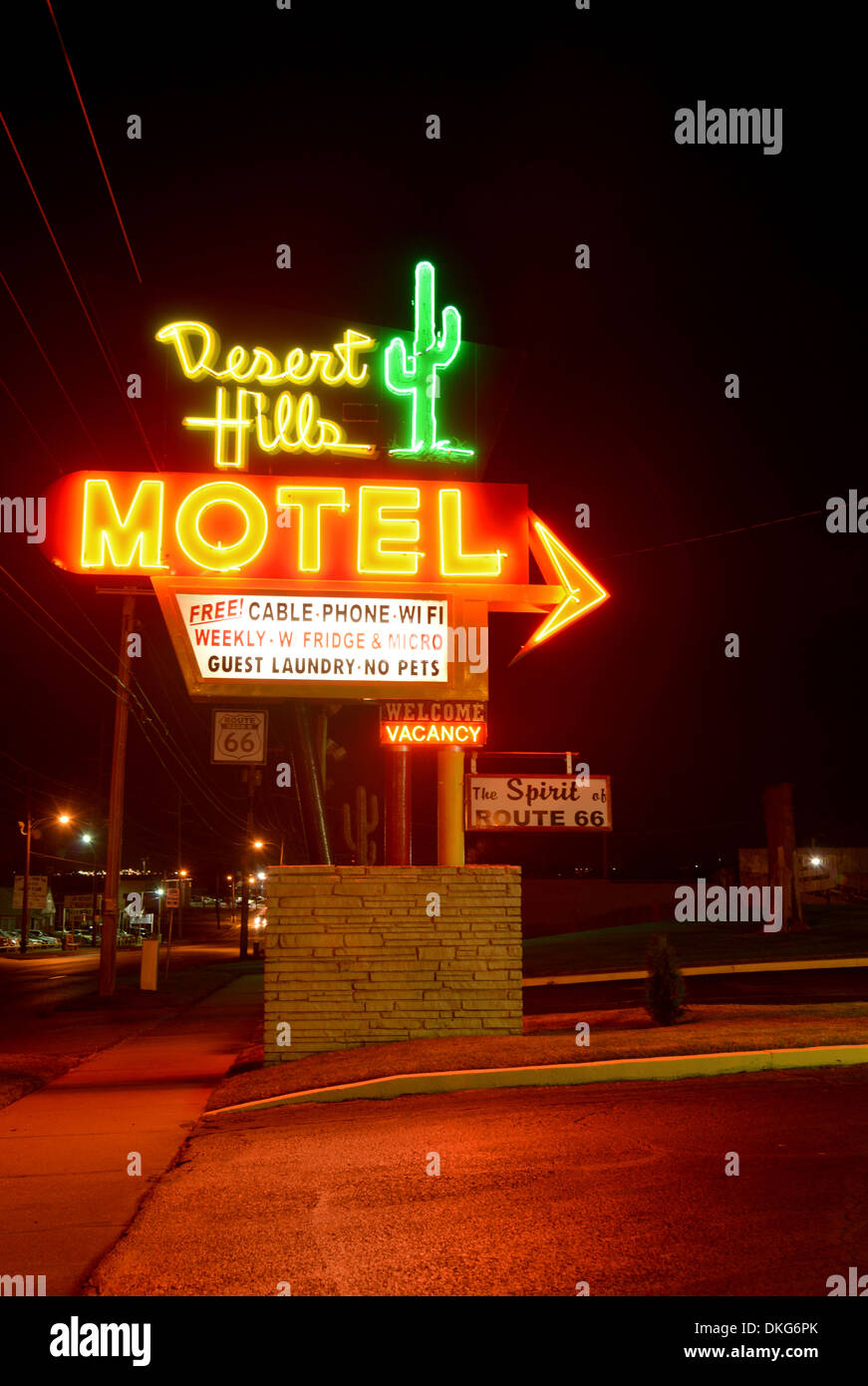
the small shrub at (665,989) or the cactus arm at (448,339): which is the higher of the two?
the cactus arm at (448,339)

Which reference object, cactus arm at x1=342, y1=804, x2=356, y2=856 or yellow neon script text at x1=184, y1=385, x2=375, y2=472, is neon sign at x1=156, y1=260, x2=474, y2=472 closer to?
yellow neon script text at x1=184, y1=385, x2=375, y2=472

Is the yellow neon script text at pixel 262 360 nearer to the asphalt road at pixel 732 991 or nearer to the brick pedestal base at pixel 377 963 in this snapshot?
the brick pedestal base at pixel 377 963

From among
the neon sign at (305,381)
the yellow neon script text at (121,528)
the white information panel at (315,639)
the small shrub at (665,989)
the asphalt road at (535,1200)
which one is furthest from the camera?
the neon sign at (305,381)

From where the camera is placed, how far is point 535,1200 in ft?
20.0

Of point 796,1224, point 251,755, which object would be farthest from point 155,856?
point 796,1224

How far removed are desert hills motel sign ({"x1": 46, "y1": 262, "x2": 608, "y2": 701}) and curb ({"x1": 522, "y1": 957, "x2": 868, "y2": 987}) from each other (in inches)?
468

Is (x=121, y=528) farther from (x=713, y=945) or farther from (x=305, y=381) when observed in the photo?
(x=713, y=945)

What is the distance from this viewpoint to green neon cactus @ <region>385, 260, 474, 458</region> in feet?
44.7

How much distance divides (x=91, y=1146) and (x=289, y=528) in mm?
6973

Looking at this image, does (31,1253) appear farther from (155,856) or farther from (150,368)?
(155,856)

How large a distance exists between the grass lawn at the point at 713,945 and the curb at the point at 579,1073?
12246mm

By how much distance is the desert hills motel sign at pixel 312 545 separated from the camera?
12.4 meters

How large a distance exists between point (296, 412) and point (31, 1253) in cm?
1005

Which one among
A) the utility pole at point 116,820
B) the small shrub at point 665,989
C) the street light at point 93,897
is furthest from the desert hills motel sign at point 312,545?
the street light at point 93,897
